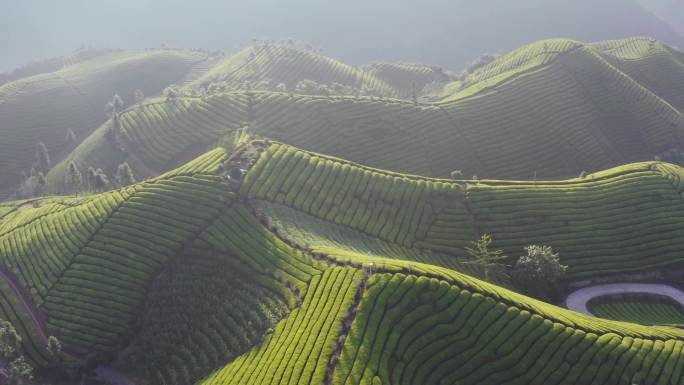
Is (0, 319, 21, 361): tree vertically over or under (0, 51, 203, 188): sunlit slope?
under

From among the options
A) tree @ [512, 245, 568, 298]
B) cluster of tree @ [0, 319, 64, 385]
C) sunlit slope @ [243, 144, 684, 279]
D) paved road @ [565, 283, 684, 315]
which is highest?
sunlit slope @ [243, 144, 684, 279]

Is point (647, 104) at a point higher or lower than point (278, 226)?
higher

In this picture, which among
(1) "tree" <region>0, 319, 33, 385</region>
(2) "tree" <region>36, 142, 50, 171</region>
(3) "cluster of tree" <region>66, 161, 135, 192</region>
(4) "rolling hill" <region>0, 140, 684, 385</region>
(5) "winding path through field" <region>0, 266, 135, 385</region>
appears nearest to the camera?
(4) "rolling hill" <region>0, 140, 684, 385</region>

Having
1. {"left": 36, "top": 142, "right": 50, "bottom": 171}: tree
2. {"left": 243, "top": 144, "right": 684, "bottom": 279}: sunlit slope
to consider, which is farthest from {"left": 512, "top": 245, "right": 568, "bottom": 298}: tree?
{"left": 36, "top": 142, "right": 50, "bottom": 171}: tree

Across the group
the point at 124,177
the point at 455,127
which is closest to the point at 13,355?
the point at 124,177

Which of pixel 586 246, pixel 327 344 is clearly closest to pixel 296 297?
pixel 327 344

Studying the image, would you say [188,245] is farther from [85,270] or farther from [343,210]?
[343,210]

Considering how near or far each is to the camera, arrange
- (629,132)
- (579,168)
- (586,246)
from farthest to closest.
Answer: (629,132)
(579,168)
(586,246)

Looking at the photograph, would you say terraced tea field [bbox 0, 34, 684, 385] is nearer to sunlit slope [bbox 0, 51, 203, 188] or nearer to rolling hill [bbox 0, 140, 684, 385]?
rolling hill [bbox 0, 140, 684, 385]
